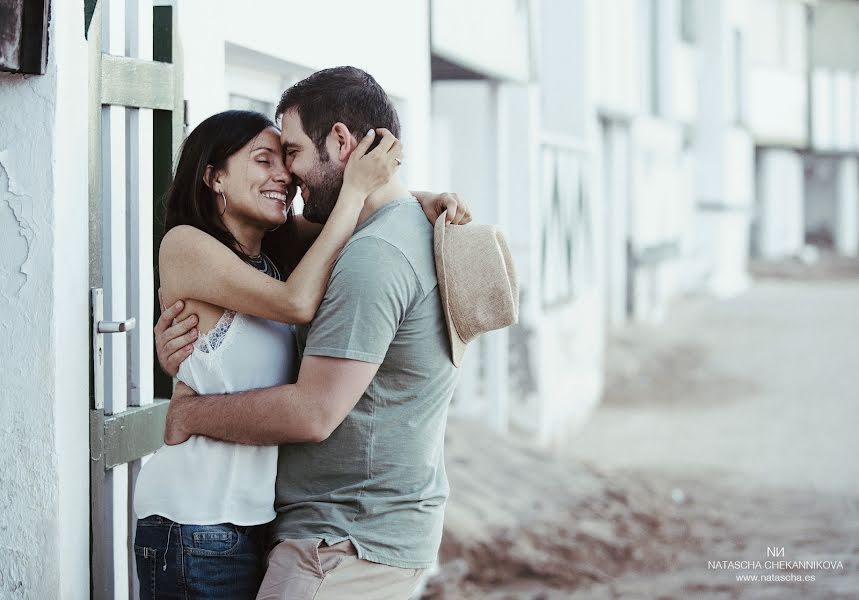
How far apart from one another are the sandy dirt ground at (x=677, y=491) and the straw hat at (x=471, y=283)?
4163mm

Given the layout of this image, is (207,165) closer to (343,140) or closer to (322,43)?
(343,140)

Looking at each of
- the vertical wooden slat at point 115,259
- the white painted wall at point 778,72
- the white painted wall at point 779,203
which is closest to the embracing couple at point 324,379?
the vertical wooden slat at point 115,259

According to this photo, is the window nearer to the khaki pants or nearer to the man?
the man

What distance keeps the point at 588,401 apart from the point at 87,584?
11185 millimetres

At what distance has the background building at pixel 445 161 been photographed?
2.94 meters

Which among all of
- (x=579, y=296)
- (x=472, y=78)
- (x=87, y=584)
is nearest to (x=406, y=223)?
(x=87, y=584)

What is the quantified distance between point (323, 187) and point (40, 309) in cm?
85

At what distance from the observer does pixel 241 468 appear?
2.47m

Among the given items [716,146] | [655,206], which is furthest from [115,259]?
[716,146]

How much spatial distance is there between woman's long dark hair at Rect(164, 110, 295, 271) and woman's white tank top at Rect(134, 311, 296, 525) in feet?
0.77

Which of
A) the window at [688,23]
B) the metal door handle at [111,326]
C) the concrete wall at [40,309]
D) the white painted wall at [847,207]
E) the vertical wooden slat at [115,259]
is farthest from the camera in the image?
the white painted wall at [847,207]

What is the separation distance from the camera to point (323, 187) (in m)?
2.60

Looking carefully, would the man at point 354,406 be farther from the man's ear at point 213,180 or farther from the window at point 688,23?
the window at point 688,23

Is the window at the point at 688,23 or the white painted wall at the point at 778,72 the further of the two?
the white painted wall at the point at 778,72
